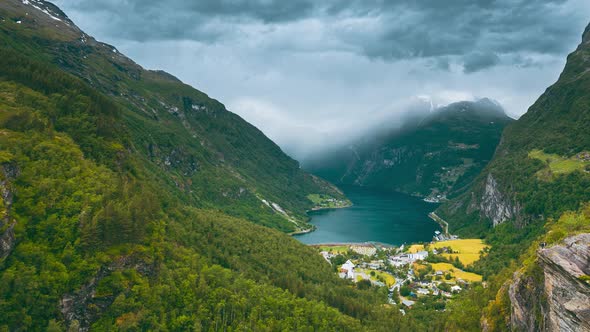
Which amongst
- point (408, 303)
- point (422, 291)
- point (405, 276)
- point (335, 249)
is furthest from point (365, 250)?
point (408, 303)

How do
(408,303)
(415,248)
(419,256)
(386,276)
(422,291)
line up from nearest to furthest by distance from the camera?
(408,303) < (422,291) < (386,276) < (419,256) < (415,248)

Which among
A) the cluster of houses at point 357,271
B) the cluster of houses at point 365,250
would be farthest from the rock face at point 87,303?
the cluster of houses at point 365,250

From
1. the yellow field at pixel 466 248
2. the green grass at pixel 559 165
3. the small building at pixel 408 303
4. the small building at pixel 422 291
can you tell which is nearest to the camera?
the small building at pixel 408 303

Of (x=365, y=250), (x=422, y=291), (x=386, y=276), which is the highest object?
(x=422, y=291)

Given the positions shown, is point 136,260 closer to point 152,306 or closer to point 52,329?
point 152,306

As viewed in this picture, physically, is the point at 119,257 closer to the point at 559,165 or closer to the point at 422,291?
the point at 422,291

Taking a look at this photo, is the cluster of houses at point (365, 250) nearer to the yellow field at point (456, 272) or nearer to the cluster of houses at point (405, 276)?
the cluster of houses at point (405, 276)

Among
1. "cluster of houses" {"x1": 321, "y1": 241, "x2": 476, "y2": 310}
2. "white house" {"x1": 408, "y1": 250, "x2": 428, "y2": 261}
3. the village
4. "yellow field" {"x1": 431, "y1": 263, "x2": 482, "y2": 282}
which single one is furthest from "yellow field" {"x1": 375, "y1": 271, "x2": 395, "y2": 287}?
"white house" {"x1": 408, "y1": 250, "x2": 428, "y2": 261}

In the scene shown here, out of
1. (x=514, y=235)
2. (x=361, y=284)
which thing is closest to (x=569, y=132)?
(x=514, y=235)
